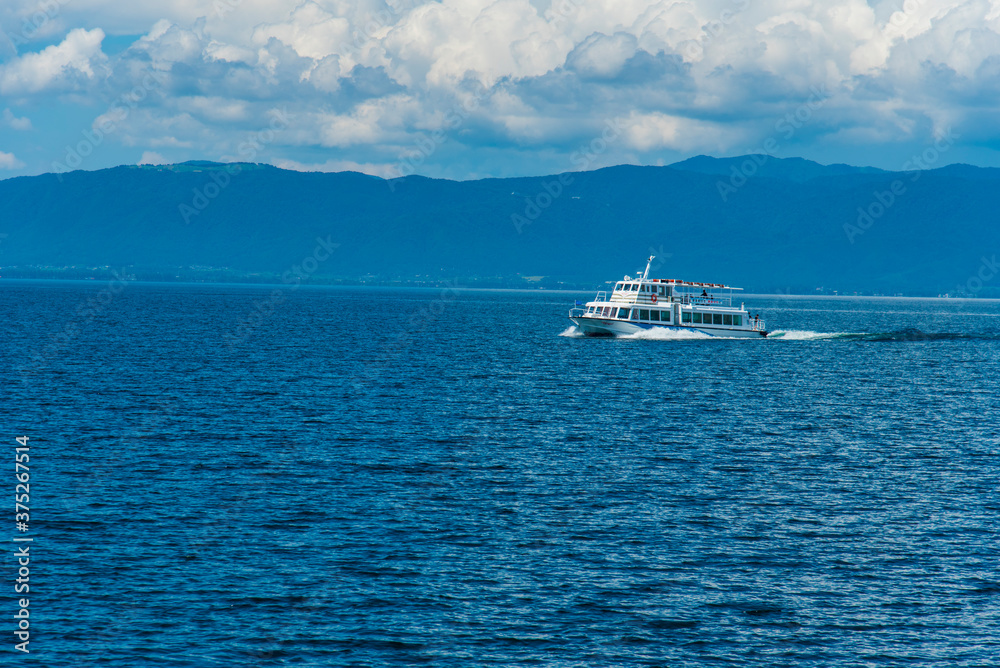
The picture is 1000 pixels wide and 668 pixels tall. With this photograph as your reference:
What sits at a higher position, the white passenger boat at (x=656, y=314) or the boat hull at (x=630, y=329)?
the white passenger boat at (x=656, y=314)

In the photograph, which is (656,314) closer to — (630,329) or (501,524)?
(630,329)

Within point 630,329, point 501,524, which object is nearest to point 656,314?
point 630,329

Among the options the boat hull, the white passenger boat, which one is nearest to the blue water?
the boat hull

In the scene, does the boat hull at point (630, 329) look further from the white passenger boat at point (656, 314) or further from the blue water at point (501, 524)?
the blue water at point (501, 524)

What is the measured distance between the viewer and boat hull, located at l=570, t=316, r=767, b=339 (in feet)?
424

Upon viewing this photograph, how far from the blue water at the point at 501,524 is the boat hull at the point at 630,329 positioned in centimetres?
5017

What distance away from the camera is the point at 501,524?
118 feet

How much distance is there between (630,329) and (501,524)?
95.0 m

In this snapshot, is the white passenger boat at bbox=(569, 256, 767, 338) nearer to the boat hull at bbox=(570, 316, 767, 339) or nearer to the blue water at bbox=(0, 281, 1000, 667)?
the boat hull at bbox=(570, 316, 767, 339)

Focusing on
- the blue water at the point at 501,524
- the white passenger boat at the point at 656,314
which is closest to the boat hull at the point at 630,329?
the white passenger boat at the point at 656,314

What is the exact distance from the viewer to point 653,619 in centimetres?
2703

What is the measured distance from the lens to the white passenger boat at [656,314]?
129 m

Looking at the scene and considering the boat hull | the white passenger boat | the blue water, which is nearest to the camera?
the blue water

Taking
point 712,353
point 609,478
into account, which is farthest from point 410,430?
point 712,353
